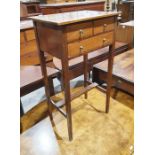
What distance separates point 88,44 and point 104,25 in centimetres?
20

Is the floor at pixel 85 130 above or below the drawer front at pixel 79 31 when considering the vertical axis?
below

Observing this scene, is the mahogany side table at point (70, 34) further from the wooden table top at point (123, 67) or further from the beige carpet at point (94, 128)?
the wooden table top at point (123, 67)

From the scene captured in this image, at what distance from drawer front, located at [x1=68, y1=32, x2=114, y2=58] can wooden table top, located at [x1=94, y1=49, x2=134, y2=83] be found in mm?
577

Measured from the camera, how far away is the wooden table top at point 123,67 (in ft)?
5.64

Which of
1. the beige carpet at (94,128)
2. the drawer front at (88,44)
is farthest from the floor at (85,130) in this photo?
the drawer front at (88,44)

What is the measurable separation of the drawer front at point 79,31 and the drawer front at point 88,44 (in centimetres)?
3

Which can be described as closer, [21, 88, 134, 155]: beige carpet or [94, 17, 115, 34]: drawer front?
[94, 17, 115, 34]: drawer front

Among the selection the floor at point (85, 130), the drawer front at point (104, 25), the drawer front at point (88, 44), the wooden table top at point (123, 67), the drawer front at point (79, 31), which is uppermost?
the drawer front at point (104, 25)

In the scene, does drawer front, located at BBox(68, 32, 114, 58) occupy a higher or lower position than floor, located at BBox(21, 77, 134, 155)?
higher

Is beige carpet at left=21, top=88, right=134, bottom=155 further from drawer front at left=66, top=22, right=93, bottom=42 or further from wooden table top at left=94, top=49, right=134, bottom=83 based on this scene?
drawer front at left=66, top=22, right=93, bottom=42

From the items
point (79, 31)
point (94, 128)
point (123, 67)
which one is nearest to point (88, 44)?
point (79, 31)

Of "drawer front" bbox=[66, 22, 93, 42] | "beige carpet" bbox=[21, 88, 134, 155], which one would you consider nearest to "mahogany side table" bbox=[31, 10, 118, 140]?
"drawer front" bbox=[66, 22, 93, 42]

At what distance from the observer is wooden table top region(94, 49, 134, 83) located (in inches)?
67.7
